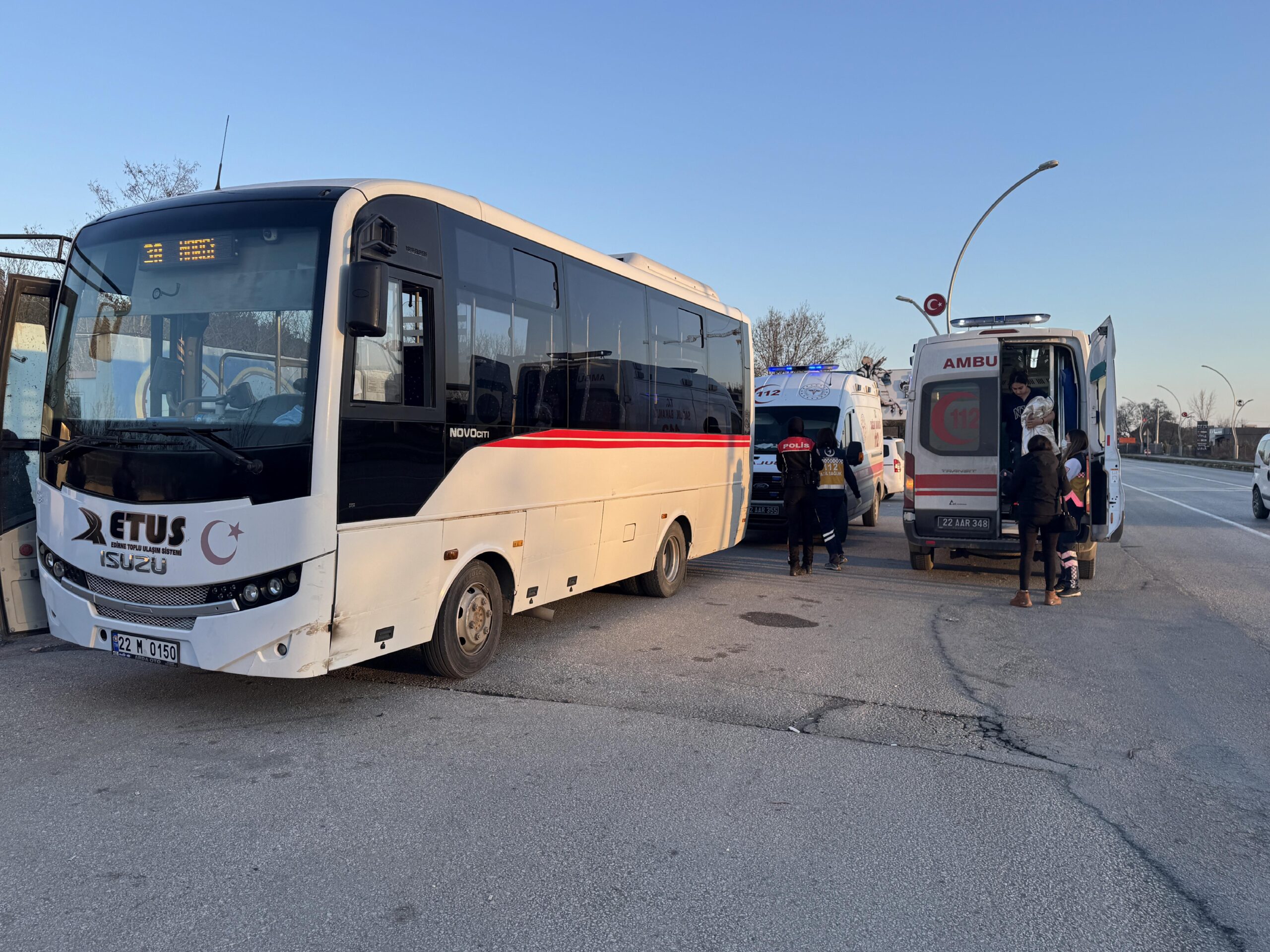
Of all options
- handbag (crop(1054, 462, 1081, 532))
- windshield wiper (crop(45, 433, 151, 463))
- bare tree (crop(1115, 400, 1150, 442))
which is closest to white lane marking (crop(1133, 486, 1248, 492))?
handbag (crop(1054, 462, 1081, 532))

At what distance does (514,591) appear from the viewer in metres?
6.86

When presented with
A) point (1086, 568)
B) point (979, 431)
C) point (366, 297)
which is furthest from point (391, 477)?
point (1086, 568)

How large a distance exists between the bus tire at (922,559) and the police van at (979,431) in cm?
48

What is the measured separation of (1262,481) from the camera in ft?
63.9

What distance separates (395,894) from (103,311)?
4068 millimetres

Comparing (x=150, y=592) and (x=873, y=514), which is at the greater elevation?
(x=150, y=592)

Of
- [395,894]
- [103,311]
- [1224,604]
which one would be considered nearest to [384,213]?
[103,311]

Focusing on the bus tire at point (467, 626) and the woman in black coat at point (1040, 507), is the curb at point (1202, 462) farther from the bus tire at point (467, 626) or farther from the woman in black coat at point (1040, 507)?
the bus tire at point (467, 626)

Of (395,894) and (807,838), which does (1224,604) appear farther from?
(395,894)

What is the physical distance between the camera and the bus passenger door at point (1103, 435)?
1048 centimetres

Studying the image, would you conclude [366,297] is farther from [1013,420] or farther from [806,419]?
[806,419]

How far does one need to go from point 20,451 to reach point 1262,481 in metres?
21.7

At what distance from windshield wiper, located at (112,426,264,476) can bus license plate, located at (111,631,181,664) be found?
1084 mm

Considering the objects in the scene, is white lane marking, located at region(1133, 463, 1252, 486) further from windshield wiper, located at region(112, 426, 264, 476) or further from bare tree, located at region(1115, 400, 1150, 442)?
bare tree, located at region(1115, 400, 1150, 442)
